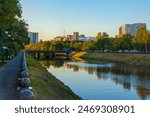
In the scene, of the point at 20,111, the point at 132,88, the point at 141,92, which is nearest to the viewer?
the point at 20,111

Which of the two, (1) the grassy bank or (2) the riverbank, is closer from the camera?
(1) the grassy bank

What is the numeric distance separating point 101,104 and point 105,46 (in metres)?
150

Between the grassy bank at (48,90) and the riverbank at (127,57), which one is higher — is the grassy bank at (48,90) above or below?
above

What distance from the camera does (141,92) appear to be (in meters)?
39.2

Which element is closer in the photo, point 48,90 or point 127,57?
point 48,90

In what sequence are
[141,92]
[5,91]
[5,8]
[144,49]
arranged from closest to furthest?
[5,91] → [5,8] → [141,92] → [144,49]

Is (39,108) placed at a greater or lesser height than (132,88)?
greater

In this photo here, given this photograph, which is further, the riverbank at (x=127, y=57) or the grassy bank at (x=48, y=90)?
the riverbank at (x=127, y=57)

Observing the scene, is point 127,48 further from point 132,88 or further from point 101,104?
point 101,104

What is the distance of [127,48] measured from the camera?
454ft

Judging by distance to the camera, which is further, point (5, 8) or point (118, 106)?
point (5, 8)

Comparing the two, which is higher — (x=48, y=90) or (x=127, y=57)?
(x=48, y=90)

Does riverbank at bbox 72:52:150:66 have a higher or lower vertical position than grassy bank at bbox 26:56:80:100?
lower

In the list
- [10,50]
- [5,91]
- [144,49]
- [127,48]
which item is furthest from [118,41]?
[5,91]
